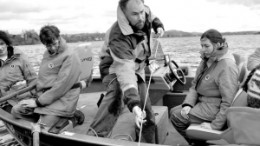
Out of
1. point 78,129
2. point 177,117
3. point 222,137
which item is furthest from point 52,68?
point 222,137

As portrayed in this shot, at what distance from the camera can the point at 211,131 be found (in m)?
2.72

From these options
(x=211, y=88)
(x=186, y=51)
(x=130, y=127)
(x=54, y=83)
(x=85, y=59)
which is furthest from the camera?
(x=186, y=51)

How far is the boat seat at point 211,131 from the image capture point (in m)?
2.59

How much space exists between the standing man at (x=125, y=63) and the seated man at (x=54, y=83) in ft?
1.75

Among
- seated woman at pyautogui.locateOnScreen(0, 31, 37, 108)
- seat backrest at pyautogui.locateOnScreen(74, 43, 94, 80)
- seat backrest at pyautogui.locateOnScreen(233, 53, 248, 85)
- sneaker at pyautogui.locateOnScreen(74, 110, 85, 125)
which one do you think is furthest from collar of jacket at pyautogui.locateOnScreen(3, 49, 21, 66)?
seat backrest at pyautogui.locateOnScreen(233, 53, 248, 85)

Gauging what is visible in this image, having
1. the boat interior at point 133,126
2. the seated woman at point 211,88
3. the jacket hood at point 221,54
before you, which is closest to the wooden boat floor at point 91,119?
the boat interior at point 133,126

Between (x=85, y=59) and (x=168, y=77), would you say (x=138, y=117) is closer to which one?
(x=168, y=77)

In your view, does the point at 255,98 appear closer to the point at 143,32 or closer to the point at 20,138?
the point at 143,32

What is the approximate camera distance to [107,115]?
3.01 m

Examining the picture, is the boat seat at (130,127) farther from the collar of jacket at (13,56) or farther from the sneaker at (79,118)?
the collar of jacket at (13,56)

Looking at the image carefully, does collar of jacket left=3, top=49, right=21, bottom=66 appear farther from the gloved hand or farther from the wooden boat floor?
the gloved hand

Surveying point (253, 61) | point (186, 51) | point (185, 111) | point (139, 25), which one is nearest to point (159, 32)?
point (139, 25)

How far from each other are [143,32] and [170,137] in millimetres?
1510

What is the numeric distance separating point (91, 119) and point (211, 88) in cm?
205
